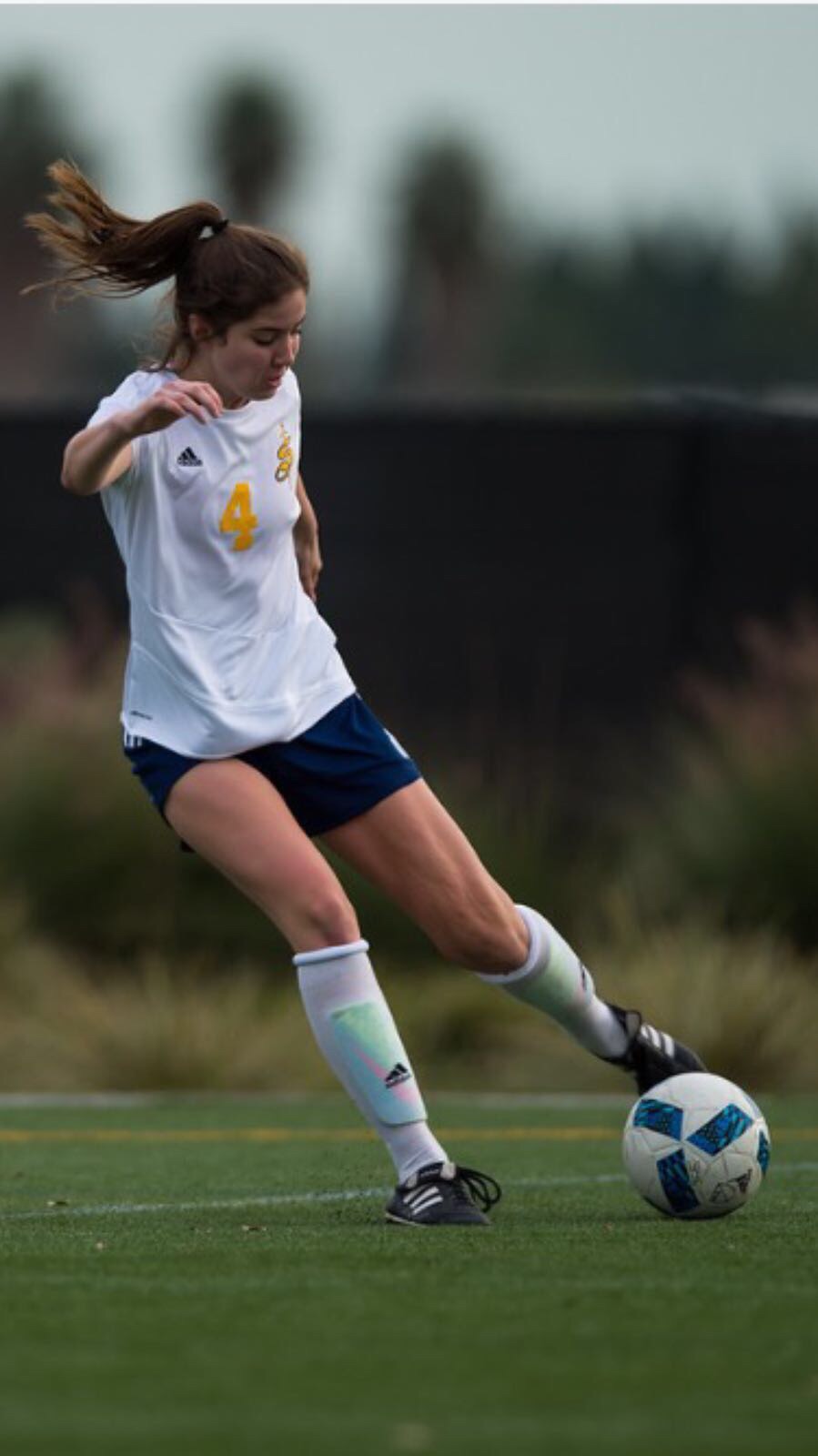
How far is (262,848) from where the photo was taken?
617 centimetres

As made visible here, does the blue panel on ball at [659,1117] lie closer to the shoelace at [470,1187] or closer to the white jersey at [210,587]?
the shoelace at [470,1187]

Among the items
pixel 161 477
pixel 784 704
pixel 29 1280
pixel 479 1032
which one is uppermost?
pixel 161 477

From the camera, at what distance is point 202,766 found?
20.7 ft

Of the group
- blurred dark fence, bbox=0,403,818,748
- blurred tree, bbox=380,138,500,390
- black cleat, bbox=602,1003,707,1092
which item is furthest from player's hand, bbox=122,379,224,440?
blurred tree, bbox=380,138,500,390

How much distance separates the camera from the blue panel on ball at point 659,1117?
6465mm

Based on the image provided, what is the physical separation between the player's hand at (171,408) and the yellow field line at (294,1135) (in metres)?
3.91

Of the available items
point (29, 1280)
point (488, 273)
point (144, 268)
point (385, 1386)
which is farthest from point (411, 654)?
point (488, 273)

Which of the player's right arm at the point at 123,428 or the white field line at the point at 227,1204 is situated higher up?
the player's right arm at the point at 123,428

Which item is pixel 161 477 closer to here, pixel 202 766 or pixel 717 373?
pixel 202 766

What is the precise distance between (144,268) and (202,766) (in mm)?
1070

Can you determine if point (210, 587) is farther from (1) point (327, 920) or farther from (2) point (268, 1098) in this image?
(2) point (268, 1098)

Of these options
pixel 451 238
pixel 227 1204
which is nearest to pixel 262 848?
pixel 227 1204

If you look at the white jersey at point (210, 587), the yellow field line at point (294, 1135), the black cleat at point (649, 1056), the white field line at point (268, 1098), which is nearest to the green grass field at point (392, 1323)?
the black cleat at point (649, 1056)

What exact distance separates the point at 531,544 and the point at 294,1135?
27.1 feet
